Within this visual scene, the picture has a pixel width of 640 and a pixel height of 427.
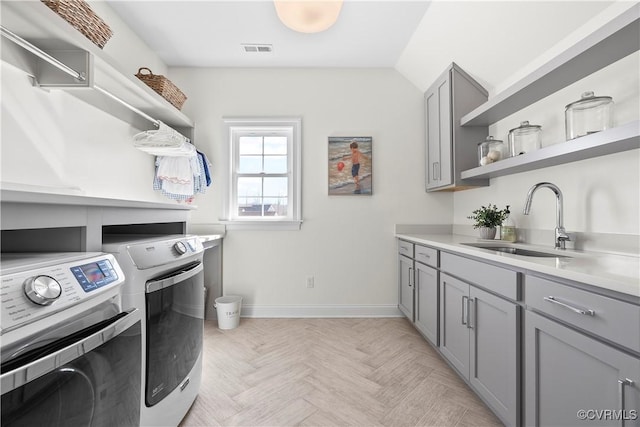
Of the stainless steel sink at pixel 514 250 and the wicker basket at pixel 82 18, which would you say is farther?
the stainless steel sink at pixel 514 250

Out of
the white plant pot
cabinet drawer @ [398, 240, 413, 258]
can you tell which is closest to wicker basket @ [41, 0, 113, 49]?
cabinet drawer @ [398, 240, 413, 258]

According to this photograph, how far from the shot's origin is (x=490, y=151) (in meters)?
2.15

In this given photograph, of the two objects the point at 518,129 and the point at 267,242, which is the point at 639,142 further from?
the point at 267,242

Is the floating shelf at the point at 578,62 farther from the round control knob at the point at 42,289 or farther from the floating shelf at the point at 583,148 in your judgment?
the round control knob at the point at 42,289

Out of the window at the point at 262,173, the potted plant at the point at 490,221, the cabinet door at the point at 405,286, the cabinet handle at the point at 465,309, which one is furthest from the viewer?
the window at the point at 262,173

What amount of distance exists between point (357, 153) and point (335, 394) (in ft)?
7.22

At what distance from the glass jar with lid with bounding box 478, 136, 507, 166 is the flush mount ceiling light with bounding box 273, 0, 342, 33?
1.49 meters

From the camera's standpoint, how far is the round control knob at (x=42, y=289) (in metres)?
0.59

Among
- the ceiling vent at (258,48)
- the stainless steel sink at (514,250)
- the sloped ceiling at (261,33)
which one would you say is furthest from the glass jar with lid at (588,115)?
the ceiling vent at (258,48)

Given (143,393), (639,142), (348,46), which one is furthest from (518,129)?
(143,393)

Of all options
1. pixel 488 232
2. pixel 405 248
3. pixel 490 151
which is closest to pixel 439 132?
pixel 490 151

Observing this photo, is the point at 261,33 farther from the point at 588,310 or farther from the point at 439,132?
the point at 588,310

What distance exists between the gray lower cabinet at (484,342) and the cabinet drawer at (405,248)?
62 cm

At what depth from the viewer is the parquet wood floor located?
58.7 inches
